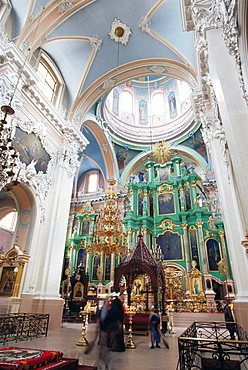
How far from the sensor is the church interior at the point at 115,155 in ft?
18.2

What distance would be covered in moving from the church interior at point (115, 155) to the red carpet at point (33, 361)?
2.45m

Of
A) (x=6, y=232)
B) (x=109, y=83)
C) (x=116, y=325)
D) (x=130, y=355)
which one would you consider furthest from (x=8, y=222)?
(x=116, y=325)

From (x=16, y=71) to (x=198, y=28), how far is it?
224 inches

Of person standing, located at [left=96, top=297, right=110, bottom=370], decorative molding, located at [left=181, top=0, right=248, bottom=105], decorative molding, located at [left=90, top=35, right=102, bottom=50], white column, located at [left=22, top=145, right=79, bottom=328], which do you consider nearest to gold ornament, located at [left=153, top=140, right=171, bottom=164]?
decorative molding, located at [left=90, top=35, right=102, bottom=50]

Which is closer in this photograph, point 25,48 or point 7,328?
point 7,328

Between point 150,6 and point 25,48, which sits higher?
point 150,6

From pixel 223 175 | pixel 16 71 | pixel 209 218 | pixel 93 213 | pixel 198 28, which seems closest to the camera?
pixel 198 28

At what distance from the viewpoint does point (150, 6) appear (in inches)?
370

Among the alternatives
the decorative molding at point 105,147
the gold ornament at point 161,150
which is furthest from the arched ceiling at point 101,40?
the gold ornament at point 161,150

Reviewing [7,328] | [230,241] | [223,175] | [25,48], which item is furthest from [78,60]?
[7,328]

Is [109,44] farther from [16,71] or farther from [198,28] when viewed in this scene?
[198,28]

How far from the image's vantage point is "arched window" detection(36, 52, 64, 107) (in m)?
10.2

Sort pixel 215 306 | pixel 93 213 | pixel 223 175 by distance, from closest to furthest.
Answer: pixel 223 175
pixel 215 306
pixel 93 213

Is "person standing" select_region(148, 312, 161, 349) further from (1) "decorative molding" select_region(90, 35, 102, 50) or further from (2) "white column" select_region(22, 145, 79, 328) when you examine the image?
(1) "decorative molding" select_region(90, 35, 102, 50)
